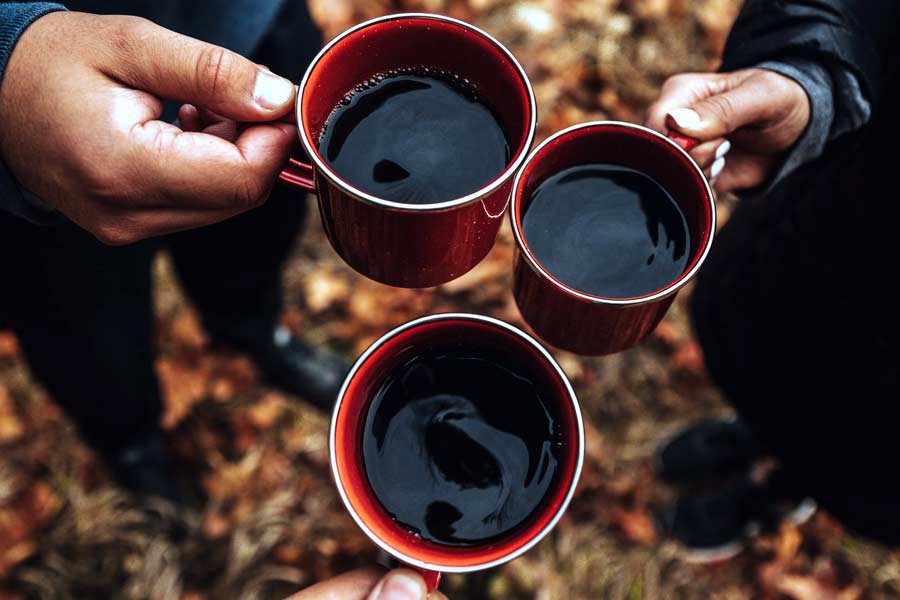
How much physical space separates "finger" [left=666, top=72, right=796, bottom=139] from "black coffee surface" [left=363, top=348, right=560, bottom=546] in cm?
61

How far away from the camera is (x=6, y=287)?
5.82 feet

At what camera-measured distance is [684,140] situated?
146 centimetres

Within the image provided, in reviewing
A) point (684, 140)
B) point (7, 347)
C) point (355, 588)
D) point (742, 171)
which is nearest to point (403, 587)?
point (355, 588)

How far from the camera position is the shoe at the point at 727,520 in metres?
2.81

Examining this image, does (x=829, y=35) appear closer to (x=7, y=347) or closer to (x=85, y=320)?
(x=85, y=320)

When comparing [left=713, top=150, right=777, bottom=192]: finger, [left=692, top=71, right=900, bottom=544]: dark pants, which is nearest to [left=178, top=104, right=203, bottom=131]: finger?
[left=713, top=150, right=777, bottom=192]: finger

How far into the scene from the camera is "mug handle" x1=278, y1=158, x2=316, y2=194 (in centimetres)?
131

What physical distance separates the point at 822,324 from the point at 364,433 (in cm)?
122

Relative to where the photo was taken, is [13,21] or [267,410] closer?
[13,21]

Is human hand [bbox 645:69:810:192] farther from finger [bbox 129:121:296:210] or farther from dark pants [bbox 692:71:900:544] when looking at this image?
finger [bbox 129:121:296:210]

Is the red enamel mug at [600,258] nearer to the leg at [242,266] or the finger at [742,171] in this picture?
the finger at [742,171]

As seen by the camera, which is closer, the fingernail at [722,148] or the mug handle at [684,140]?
the mug handle at [684,140]

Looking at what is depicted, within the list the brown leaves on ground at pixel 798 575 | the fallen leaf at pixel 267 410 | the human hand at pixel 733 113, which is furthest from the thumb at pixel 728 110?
the fallen leaf at pixel 267 410

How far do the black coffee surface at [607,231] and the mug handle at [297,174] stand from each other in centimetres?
45
